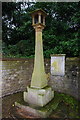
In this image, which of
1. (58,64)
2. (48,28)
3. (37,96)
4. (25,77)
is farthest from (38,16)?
(25,77)

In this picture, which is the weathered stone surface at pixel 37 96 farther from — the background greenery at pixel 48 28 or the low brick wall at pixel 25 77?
the background greenery at pixel 48 28

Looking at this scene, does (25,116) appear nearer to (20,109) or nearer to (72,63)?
(20,109)

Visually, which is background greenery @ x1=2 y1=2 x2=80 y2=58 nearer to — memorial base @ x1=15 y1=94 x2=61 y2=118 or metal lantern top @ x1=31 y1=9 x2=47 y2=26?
metal lantern top @ x1=31 y1=9 x2=47 y2=26

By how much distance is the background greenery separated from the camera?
4.32 meters

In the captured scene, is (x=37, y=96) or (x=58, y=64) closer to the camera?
(x=37, y=96)

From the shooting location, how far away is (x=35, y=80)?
3051 millimetres

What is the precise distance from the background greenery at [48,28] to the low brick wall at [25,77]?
1.94ft

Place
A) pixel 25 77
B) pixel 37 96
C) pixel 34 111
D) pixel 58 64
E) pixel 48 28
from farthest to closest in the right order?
pixel 48 28 → pixel 25 77 → pixel 58 64 → pixel 37 96 → pixel 34 111

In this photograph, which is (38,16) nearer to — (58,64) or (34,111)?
(58,64)

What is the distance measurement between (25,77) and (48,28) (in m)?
2.68

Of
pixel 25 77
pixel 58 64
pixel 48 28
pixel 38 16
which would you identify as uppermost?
pixel 48 28

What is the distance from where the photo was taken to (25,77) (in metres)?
4.44

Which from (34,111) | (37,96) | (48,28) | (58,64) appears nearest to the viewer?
(34,111)

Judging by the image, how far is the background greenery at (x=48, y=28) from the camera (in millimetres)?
4316
